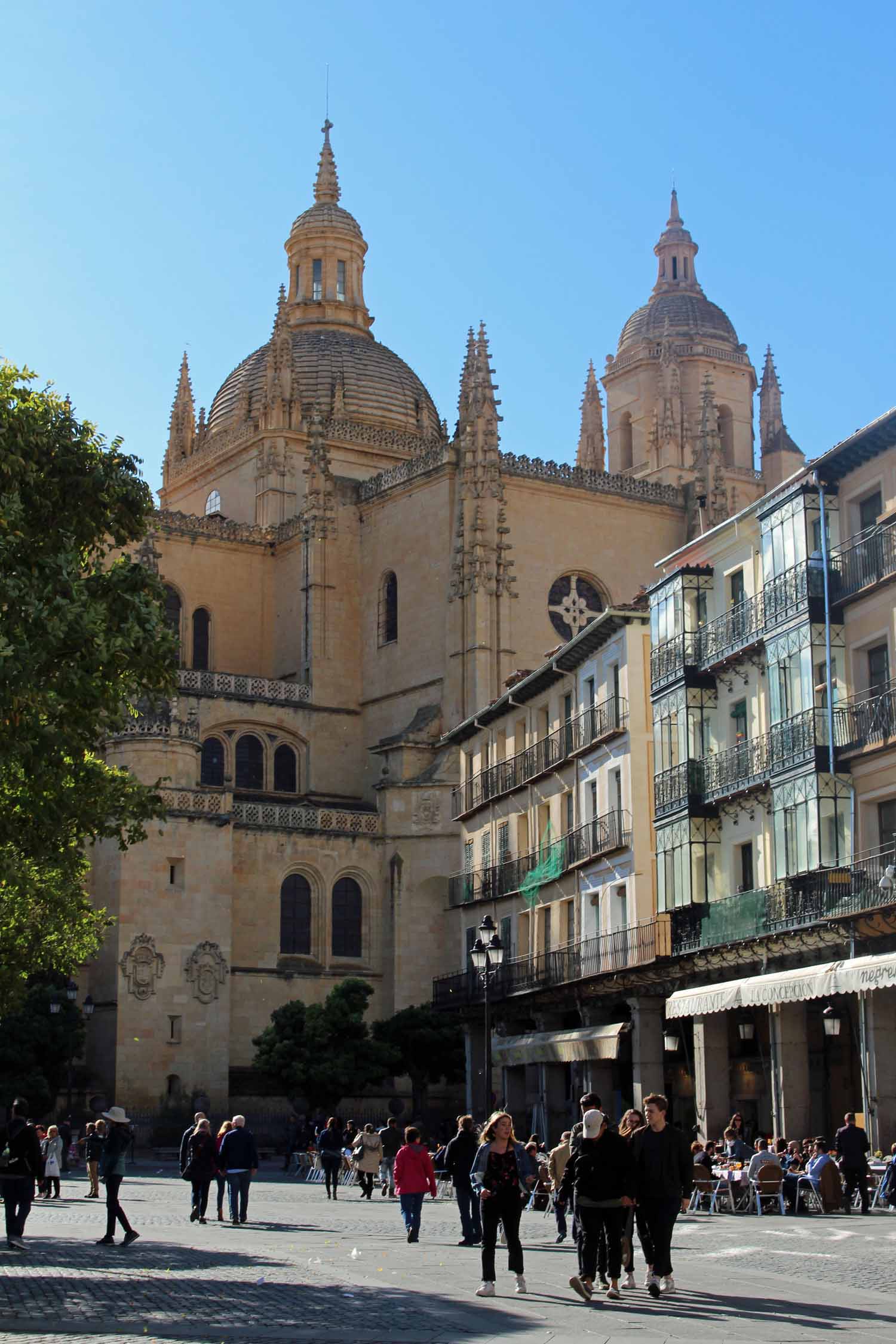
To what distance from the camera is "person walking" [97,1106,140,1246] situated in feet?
58.9

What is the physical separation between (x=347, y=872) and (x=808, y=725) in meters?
24.1

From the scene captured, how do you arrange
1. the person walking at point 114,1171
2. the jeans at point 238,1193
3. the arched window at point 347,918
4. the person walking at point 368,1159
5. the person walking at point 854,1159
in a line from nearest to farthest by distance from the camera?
the person walking at point 114,1171, the jeans at point 238,1193, the person walking at point 854,1159, the person walking at point 368,1159, the arched window at point 347,918

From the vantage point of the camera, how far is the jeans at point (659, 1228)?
13422mm

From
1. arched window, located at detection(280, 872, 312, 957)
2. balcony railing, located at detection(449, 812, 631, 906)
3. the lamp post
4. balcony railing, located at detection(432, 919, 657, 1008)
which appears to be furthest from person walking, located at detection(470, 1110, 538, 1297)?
arched window, located at detection(280, 872, 312, 957)

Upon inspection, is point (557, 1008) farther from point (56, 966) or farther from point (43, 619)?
point (43, 619)

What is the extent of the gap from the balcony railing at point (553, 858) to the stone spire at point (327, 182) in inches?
1429

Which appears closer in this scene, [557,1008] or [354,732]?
[557,1008]

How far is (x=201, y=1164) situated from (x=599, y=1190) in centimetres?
875

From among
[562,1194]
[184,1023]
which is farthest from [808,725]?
[184,1023]

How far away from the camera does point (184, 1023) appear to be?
44750mm

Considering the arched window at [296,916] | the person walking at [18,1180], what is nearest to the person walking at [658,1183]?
the person walking at [18,1180]

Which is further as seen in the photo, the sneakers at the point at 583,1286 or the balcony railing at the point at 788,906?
the balcony railing at the point at 788,906

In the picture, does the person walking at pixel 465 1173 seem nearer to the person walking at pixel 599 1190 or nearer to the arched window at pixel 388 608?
the person walking at pixel 599 1190

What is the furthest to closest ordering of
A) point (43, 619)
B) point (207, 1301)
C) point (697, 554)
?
point (697, 554)
point (43, 619)
point (207, 1301)
